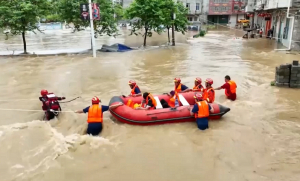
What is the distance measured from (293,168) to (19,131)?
663 centimetres

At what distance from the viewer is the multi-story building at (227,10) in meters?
55.8

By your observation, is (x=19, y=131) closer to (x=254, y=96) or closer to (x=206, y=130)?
(x=206, y=130)

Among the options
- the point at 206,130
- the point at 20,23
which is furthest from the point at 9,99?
the point at 20,23

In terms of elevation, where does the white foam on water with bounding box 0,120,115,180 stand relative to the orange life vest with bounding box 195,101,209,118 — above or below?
below

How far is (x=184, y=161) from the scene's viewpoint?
6.21 metres

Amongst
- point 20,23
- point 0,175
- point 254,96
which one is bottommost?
point 0,175

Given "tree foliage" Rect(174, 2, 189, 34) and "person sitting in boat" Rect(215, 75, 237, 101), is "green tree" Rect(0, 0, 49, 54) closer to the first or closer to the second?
"tree foliage" Rect(174, 2, 189, 34)

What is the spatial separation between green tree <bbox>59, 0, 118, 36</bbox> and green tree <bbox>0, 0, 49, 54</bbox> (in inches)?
52.2

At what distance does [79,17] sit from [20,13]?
12.5ft

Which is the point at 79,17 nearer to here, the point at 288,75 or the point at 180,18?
the point at 180,18

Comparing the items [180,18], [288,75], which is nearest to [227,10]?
[180,18]

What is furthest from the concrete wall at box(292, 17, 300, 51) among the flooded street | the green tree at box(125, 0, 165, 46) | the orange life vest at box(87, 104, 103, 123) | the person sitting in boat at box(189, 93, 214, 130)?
the orange life vest at box(87, 104, 103, 123)

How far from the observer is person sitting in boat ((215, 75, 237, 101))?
31.1 ft

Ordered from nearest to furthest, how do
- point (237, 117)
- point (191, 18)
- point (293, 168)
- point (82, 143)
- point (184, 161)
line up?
point (293, 168) < point (184, 161) < point (82, 143) < point (237, 117) < point (191, 18)
